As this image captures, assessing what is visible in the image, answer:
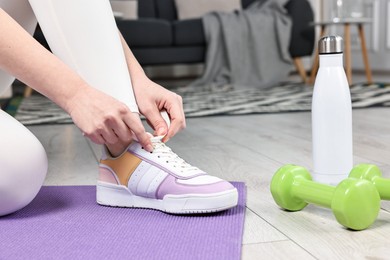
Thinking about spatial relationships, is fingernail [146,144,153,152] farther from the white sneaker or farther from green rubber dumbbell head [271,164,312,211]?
green rubber dumbbell head [271,164,312,211]

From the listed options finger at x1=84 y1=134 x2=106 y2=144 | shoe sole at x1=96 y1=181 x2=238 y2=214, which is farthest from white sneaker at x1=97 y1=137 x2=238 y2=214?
finger at x1=84 y1=134 x2=106 y2=144

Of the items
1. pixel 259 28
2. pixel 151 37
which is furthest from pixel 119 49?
pixel 259 28

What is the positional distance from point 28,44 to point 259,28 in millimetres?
3172

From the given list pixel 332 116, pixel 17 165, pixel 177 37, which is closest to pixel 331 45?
pixel 332 116

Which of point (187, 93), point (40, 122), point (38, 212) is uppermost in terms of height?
point (38, 212)

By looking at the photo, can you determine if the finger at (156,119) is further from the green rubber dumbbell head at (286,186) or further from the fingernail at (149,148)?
the green rubber dumbbell head at (286,186)

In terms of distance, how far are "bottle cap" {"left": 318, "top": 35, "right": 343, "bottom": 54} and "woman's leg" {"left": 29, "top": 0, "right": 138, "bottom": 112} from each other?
0.95 feet

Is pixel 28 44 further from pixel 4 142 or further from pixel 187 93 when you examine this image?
pixel 187 93

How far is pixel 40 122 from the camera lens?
229 centimetres

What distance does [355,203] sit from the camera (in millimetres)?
763

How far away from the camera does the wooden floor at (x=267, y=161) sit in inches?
29.5

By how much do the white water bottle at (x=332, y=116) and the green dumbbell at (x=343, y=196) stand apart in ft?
0.16

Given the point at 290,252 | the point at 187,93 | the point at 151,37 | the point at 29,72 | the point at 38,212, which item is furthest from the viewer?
the point at 151,37

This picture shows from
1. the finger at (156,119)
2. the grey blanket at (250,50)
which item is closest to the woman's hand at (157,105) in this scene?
the finger at (156,119)
